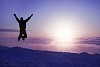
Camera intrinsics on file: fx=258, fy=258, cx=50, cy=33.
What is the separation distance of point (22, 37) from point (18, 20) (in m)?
1.63

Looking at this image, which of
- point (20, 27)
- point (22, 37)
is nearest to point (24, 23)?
point (20, 27)

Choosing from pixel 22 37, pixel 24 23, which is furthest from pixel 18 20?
pixel 22 37

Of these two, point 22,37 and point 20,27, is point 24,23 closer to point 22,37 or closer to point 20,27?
point 20,27

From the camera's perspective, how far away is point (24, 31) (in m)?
17.0

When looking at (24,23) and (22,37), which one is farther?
(22,37)

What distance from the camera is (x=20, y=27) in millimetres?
16359

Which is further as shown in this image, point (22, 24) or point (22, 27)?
point (22, 27)

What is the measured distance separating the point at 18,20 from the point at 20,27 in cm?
46

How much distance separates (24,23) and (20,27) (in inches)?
14.1

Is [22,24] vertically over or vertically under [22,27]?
Result: over

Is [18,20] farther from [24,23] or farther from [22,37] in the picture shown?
[22,37]

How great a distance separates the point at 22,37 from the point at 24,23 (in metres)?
1.47

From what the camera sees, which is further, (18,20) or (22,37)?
(22,37)

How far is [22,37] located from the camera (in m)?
17.5
